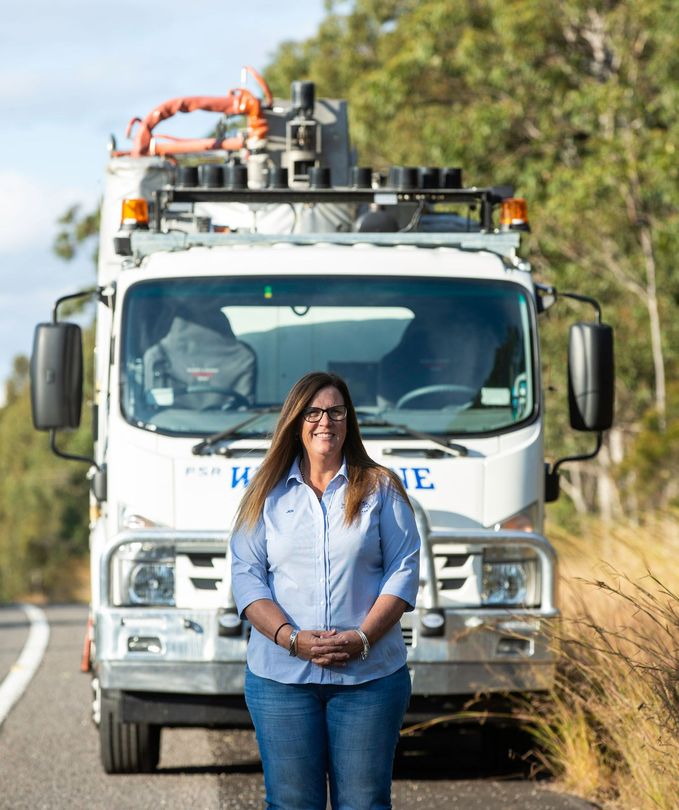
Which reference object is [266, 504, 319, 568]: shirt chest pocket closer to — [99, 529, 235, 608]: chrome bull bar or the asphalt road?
[99, 529, 235, 608]: chrome bull bar

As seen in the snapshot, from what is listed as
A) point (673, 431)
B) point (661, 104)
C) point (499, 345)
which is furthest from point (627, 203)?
point (499, 345)

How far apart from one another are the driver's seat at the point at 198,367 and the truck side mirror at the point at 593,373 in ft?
5.25

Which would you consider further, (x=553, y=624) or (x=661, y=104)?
(x=661, y=104)

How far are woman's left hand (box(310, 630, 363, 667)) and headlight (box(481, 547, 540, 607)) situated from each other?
290cm

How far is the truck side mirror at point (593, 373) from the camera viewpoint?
770cm

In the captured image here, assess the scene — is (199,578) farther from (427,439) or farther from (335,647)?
(335,647)

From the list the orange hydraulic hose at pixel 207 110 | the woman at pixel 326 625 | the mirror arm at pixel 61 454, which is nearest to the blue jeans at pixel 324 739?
the woman at pixel 326 625

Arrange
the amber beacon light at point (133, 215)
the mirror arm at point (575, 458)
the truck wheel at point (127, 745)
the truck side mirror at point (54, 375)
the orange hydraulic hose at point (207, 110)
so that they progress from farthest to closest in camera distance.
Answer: the orange hydraulic hose at point (207, 110) → the amber beacon light at point (133, 215) → the truck wheel at point (127, 745) → the mirror arm at point (575, 458) → the truck side mirror at point (54, 375)

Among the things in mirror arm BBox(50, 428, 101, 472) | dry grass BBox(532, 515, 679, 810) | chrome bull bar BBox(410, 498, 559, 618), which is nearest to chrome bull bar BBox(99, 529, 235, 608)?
mirror arm BBox(50, 428, 101, 472)

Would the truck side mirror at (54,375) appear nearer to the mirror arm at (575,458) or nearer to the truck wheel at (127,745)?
the truck wheel at (127,745)

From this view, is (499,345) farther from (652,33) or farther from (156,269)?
(652,33)

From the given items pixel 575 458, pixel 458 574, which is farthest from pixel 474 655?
pixel 575 458

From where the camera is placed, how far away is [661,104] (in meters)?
22.9

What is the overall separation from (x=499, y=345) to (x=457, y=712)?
1.81m
